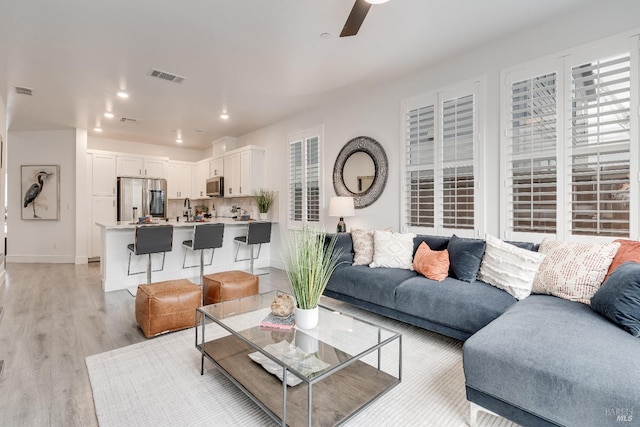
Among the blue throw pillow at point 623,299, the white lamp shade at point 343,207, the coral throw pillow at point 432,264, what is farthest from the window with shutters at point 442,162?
the blue throw pillow at point 623,299

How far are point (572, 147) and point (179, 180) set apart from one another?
7991 mm

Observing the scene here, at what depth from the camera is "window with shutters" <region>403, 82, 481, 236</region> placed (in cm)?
341

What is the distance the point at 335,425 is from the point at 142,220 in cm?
441

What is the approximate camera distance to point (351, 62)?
11.8 ft

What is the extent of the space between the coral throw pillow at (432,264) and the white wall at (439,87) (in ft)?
2.18

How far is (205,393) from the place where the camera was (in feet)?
6.60

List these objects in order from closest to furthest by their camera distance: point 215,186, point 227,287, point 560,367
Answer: point 560,367 < point 227,287 < point 215,186

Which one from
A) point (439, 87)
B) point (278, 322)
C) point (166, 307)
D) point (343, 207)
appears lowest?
point (166, 307)

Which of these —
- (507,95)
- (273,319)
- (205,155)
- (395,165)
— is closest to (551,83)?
(507,95)

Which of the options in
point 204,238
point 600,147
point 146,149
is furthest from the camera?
point 146,149

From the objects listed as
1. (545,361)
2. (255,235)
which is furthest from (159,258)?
(545,361)

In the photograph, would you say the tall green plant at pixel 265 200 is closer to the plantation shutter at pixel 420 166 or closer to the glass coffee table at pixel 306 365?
the plantation shutter at pixel 420 166

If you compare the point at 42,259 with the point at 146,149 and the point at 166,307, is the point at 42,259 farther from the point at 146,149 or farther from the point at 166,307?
the point at 166,307

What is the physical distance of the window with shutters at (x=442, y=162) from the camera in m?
3.41
